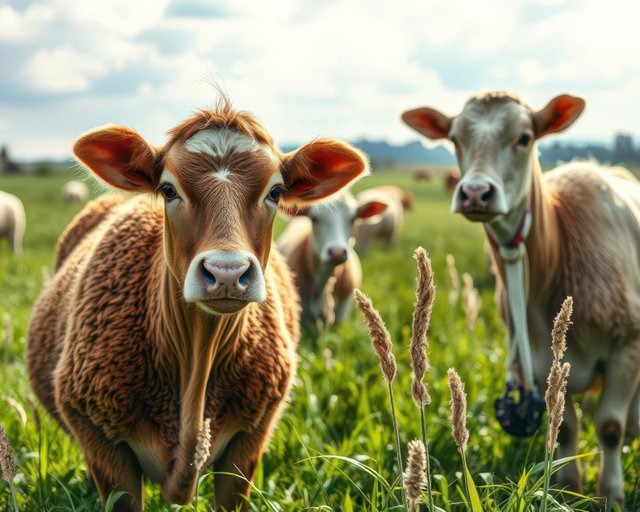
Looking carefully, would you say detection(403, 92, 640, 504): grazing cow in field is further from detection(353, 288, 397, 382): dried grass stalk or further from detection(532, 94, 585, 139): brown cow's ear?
detection(353, 288, 397, 382): dried grass stalk

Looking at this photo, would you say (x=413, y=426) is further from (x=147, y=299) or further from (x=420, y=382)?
(x=420, y=382)

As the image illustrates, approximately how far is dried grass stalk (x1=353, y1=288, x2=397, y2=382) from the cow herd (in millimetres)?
620

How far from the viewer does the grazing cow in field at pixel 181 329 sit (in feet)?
9.93

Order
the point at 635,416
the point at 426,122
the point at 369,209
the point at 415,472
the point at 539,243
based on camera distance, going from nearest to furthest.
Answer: the point at 415,472
the point at 539,243
the point at 426,122
the point at 635,416
the point at 369,209

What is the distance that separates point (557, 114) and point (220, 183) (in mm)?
2364

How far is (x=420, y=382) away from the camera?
2016 millimetres

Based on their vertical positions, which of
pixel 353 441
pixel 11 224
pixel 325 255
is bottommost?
pixel 11 224

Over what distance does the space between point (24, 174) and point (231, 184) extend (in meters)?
88.8

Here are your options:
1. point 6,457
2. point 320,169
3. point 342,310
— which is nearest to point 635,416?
point 320,169

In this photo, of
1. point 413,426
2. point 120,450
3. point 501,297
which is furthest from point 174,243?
point 501,297

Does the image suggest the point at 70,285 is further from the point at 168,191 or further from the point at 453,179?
the point at 453,179

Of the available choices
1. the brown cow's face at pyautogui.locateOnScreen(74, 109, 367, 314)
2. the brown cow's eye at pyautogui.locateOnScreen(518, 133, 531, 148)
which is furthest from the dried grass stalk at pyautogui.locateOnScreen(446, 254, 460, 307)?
the brown cow's face at pyautogui.locateOnScreen(74, 109, 367, 314)

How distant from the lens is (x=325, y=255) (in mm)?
7375

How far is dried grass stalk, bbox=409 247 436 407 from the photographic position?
1936 mm
